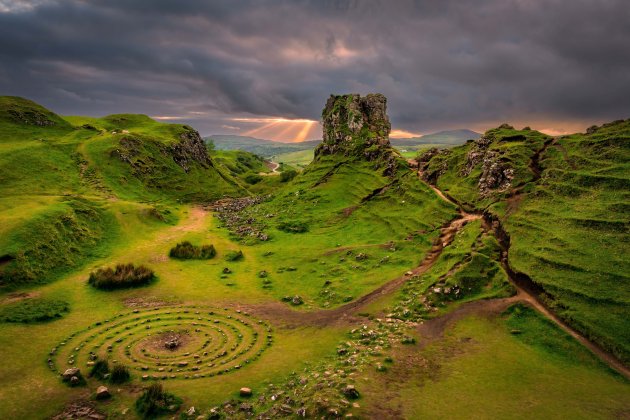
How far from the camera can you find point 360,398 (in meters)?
28.8

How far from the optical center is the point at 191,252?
72.9m

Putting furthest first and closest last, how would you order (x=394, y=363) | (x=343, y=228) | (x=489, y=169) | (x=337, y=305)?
1. (x=343, y=228)
2. (x=489, y=169)
3. (x=337, y=305)
4. (x=394, y=363)

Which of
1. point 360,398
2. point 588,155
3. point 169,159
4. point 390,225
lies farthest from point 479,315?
point 169,159

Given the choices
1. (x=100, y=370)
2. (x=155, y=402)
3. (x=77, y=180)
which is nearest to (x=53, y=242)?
(x=100, y=370)

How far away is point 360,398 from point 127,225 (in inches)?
2847

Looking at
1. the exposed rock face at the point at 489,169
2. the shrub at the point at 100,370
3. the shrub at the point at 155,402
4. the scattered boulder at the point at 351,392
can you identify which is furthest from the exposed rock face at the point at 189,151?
the scattered boulder at the point at 351,392


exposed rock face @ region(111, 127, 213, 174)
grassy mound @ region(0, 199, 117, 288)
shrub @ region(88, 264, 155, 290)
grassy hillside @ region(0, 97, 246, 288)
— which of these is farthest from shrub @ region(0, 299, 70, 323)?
exposed rock face @ region(111, 127, 213, 174)

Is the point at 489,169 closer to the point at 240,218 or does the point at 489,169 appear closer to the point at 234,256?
the point at 234,256

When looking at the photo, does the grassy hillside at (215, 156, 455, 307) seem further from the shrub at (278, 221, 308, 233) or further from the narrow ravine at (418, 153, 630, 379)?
the narrow ravine at (418, 153, 630, 379)

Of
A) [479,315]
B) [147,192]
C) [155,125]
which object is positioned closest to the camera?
[479,315]

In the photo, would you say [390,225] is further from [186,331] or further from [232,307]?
[186,331]

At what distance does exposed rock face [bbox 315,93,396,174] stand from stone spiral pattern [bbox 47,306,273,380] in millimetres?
88314

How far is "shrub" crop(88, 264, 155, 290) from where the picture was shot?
5544cm

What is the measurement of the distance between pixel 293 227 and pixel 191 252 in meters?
27.1
